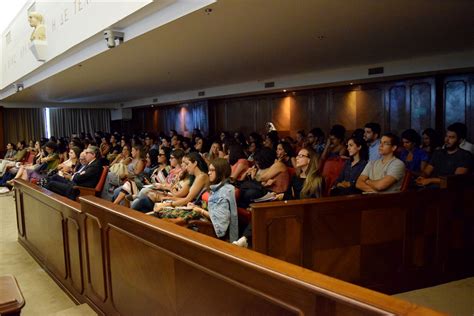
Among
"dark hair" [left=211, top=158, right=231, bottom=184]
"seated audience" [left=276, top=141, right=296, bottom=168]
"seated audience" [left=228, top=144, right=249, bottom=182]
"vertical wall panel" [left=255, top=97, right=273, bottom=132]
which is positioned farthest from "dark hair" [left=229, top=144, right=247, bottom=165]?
"vertical wall panel" [left=255, top=97, right=273, bottom=132]

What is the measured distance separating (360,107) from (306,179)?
206 inches

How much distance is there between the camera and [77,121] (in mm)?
15922

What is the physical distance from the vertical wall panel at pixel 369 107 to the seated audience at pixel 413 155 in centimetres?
262

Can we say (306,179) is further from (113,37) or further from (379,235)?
(113,37)

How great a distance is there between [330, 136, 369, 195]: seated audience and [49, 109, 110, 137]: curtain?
→ 1414 centimetres

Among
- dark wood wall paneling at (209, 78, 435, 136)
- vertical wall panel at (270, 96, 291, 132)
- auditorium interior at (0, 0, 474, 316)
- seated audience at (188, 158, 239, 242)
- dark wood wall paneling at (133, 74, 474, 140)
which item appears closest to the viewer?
auditorium interior at (0, 0, 474, 316)

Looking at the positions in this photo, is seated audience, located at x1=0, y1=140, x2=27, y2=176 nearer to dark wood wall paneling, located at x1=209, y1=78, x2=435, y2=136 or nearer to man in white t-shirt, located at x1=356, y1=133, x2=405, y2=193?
dark wood wall paneling, located at x1=209, y1=78, x2=435, y2=136

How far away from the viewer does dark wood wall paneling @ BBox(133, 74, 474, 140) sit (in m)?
6.62

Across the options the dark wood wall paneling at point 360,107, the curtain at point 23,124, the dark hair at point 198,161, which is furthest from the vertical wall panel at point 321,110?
the curtain at point 23,124

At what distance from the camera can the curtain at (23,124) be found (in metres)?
14.2

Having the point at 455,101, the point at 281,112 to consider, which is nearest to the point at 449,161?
the point at 455,101

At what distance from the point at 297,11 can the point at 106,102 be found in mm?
12999

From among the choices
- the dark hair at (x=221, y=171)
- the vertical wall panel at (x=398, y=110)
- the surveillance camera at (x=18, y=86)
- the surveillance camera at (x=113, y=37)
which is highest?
the surveillance camera at (x=18, y=86)

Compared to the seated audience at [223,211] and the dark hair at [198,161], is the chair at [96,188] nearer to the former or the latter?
the dark hair at [198,161]
